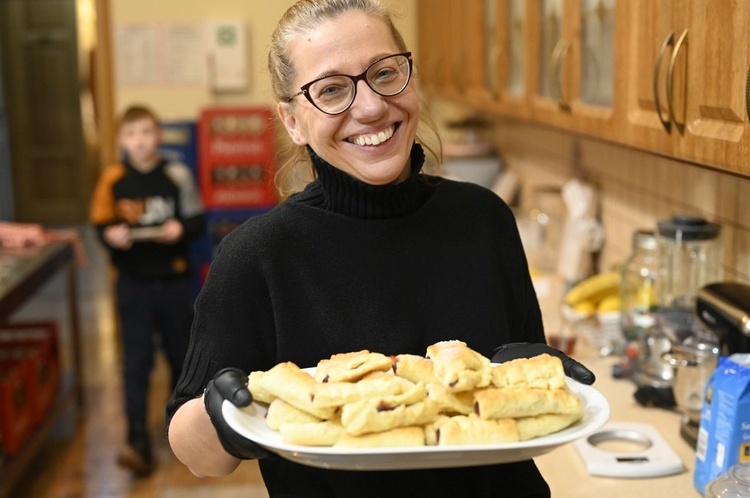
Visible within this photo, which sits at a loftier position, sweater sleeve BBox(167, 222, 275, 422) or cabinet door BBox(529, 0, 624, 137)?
cabinet door BBox(529, 0, 624, 137)

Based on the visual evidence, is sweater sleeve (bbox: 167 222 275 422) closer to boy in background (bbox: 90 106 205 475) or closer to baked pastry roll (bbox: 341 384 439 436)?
baked pastry roll (bbox: 341 384 439 436)

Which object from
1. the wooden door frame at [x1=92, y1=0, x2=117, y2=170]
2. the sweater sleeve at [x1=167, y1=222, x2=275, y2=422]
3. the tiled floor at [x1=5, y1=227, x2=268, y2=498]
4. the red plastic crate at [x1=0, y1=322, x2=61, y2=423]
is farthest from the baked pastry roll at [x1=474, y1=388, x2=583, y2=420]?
Result: the wooden door frame at [x1=92, y1=0, x2=117, y2=170]

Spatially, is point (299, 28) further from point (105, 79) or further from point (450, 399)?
point (105, 79)

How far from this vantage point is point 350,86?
4.04ft

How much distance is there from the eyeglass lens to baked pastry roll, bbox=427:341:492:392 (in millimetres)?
355

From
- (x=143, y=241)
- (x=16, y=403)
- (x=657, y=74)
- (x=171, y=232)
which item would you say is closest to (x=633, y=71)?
(x=657, y=74)

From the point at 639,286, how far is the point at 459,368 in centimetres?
137

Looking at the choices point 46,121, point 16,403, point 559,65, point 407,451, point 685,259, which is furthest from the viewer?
point 46,121

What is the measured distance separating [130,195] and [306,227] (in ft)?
8.40

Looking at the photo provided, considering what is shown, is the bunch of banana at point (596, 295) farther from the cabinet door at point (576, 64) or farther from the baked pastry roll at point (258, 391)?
the baked pastry roll at point (258, 391)

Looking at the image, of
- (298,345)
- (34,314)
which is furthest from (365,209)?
(34,314)

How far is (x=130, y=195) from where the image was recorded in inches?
145

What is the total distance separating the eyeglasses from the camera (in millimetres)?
1228

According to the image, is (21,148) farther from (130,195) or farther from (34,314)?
(130,195)
